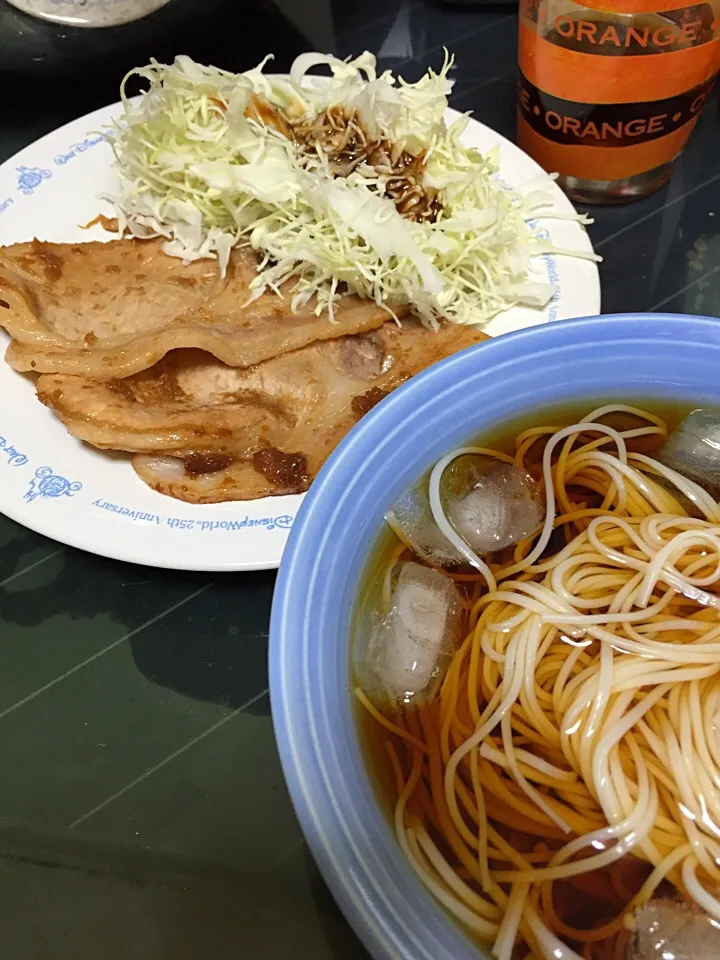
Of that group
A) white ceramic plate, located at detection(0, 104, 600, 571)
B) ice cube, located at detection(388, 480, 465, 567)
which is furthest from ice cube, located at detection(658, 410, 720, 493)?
white ceramic plate, located at detection(0, 104, 600, 571)

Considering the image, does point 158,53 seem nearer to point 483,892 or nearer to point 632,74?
point 632,74

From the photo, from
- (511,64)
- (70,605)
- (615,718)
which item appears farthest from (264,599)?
(511,64)

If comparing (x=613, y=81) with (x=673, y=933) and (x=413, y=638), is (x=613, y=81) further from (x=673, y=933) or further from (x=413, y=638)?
(x=673, y=933)

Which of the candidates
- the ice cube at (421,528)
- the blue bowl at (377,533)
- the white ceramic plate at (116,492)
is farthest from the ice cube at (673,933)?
the white ceramic plate at (116,492)

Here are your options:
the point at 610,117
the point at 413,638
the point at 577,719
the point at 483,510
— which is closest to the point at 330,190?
the point at 610,117

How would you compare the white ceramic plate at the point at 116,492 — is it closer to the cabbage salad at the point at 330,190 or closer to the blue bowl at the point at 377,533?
the cabbage salad at the point at 330,190
